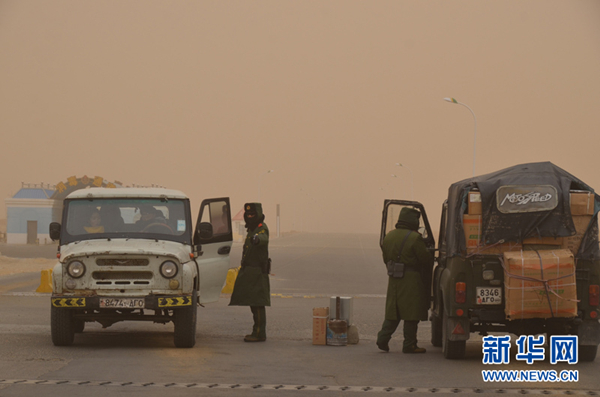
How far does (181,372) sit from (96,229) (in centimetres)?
367

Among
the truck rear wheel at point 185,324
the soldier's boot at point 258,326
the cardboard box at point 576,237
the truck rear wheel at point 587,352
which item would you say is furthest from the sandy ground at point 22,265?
the cardboard box at point 576,237

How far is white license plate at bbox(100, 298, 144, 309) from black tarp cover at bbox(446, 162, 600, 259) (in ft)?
13.9

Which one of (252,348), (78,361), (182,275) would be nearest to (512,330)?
(252,348)

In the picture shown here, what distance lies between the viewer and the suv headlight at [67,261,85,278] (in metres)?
11.7

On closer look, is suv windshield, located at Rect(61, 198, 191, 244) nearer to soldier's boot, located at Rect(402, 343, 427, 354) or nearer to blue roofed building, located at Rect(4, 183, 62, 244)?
soldier's boot, located at Rect(402, 343, 427, 354)

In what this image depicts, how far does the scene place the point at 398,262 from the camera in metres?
11.9

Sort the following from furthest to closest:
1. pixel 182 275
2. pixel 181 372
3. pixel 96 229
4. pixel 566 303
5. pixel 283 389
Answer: pixel 96 229, pixel 182 275, pixel 566 303, pixel 181 372, pixel 283 389

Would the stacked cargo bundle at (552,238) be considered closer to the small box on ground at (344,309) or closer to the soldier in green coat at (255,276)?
the small box on ground at (344,309)

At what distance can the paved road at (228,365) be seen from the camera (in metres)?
8.80

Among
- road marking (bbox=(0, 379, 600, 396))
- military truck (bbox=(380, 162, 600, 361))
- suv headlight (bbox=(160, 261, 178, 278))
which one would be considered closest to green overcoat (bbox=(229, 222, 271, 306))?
suv headlight (bbox=(160, 261, 178, 278))

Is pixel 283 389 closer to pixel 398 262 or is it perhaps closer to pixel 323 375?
pixel 323 375

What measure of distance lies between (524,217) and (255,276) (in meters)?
4.16

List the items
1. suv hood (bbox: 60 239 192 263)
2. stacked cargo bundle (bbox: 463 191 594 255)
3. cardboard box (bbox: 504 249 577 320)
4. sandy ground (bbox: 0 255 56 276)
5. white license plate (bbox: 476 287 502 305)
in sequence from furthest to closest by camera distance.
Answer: sandy ground (bbox: 0 255 56 276), suv hood (bbox: 60 239 192 263), stacked cargo bundle (bbox: 463 191 594 255), white license plate (bbox: 476 287 502 305), cardboard box (bbox: 504 249 577 320)

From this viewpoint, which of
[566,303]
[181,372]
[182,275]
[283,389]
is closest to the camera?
[283,389]
